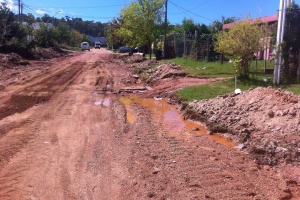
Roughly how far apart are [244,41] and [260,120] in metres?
6.01

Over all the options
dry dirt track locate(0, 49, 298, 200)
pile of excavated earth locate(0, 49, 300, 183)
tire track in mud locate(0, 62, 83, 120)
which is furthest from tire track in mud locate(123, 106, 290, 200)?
tire track in mud locate(0, 62, 83, 120)

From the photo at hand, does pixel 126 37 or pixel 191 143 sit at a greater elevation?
pixel 126 37

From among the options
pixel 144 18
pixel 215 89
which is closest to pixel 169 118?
pixel 215 89

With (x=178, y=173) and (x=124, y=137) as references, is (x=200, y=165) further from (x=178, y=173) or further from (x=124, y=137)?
(x=124, y=137)

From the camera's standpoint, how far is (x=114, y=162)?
611cm

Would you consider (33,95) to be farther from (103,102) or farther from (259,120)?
(259,120)

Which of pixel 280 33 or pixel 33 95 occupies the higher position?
pixel 280 33

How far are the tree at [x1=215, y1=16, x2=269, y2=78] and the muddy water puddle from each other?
11.5 ft

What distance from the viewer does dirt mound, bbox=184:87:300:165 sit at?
6.65m

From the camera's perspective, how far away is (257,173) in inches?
231

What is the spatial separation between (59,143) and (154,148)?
2013 mm

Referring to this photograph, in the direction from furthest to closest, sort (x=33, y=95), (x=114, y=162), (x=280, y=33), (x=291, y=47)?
1. (x=33, y=95)
2. (x=291, y=47)
3. (x=280, y=33)
4. (x=114, y=162)

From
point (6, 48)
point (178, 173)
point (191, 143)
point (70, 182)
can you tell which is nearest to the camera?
point (70, 182)

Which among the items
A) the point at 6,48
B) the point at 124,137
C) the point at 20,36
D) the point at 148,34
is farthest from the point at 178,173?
the point at 20,36
